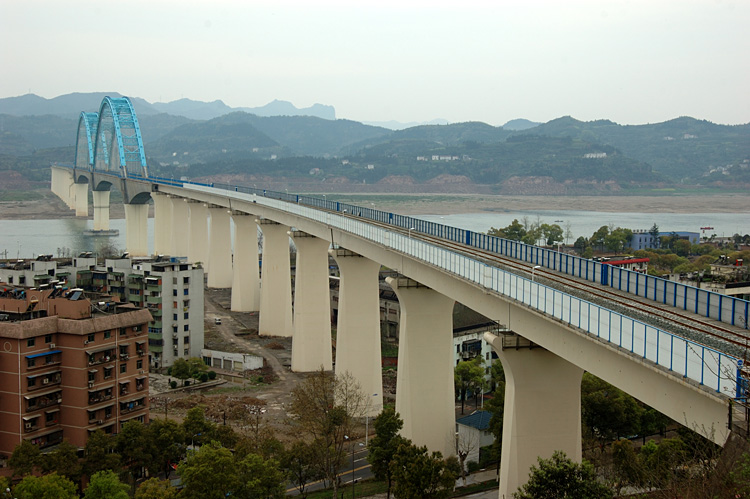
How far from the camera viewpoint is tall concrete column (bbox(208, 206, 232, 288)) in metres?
56.4

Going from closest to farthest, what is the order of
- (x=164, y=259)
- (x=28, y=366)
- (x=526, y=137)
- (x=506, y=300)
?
1. (x=506, y=300)
2. (x=28, y=366)
3. (x=164, y=259)
4. (x=526, y=137)

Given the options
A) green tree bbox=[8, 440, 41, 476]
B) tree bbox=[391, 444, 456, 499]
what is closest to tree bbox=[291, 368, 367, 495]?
tree bbox=[391, 444, 456, 499]

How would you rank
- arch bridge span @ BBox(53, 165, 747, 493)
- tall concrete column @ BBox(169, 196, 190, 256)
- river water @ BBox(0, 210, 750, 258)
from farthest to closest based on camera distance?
river water @ BBox(0, 210, 750, 258)
tall concrete column @ BBox(169, 196, 190, 256)
arch bridge span @ BBox(53, 165, 747, 493)

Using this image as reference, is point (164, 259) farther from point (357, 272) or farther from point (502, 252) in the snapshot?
point (502, 252)

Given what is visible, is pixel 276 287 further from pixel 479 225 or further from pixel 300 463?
pixel 479 225

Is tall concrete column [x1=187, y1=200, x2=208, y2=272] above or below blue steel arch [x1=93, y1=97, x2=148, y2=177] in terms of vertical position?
below

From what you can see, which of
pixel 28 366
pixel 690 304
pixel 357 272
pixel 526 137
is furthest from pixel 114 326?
pixel 526 137

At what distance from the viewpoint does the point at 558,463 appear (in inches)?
564

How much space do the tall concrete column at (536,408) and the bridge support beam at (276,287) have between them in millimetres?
26339

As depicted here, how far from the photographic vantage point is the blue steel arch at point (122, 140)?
8831 centimetres

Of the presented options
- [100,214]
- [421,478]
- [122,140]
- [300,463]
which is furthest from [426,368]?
[100,214]

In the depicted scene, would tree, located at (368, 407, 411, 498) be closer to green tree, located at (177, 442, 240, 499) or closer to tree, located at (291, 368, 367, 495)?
tree, located at (291, 368, 367, 495)

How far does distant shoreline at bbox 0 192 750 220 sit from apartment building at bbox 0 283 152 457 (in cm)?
9188

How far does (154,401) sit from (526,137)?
565ft
